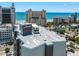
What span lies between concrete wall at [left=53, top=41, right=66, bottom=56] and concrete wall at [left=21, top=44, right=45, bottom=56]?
17 cm

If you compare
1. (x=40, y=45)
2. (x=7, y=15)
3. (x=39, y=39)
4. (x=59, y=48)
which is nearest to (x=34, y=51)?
(x=40, y=45)

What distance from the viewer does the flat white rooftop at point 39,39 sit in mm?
2703

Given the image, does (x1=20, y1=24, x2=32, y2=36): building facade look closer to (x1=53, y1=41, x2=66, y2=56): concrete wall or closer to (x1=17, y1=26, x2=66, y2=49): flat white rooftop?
(x1=17, y1=26, x2=66, y2=49): flat white rooftop

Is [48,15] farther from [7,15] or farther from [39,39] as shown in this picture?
[7,15]

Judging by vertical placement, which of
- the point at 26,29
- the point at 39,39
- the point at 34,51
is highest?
the point at 26,29

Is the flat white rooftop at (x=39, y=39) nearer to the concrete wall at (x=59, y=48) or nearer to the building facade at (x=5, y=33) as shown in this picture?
the concrete wall at (x=59, y=48)

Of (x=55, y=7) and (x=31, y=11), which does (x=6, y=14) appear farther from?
(x=55, y=7)

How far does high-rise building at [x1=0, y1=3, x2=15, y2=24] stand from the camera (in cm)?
309

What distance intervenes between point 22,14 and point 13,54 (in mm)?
658

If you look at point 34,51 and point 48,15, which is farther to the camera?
point 48,15

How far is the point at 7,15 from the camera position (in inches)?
123

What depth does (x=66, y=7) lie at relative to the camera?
307cm

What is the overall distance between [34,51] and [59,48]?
363mm

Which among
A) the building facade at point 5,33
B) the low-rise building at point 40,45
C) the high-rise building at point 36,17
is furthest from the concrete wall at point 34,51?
the high-rise building at point 36,17
